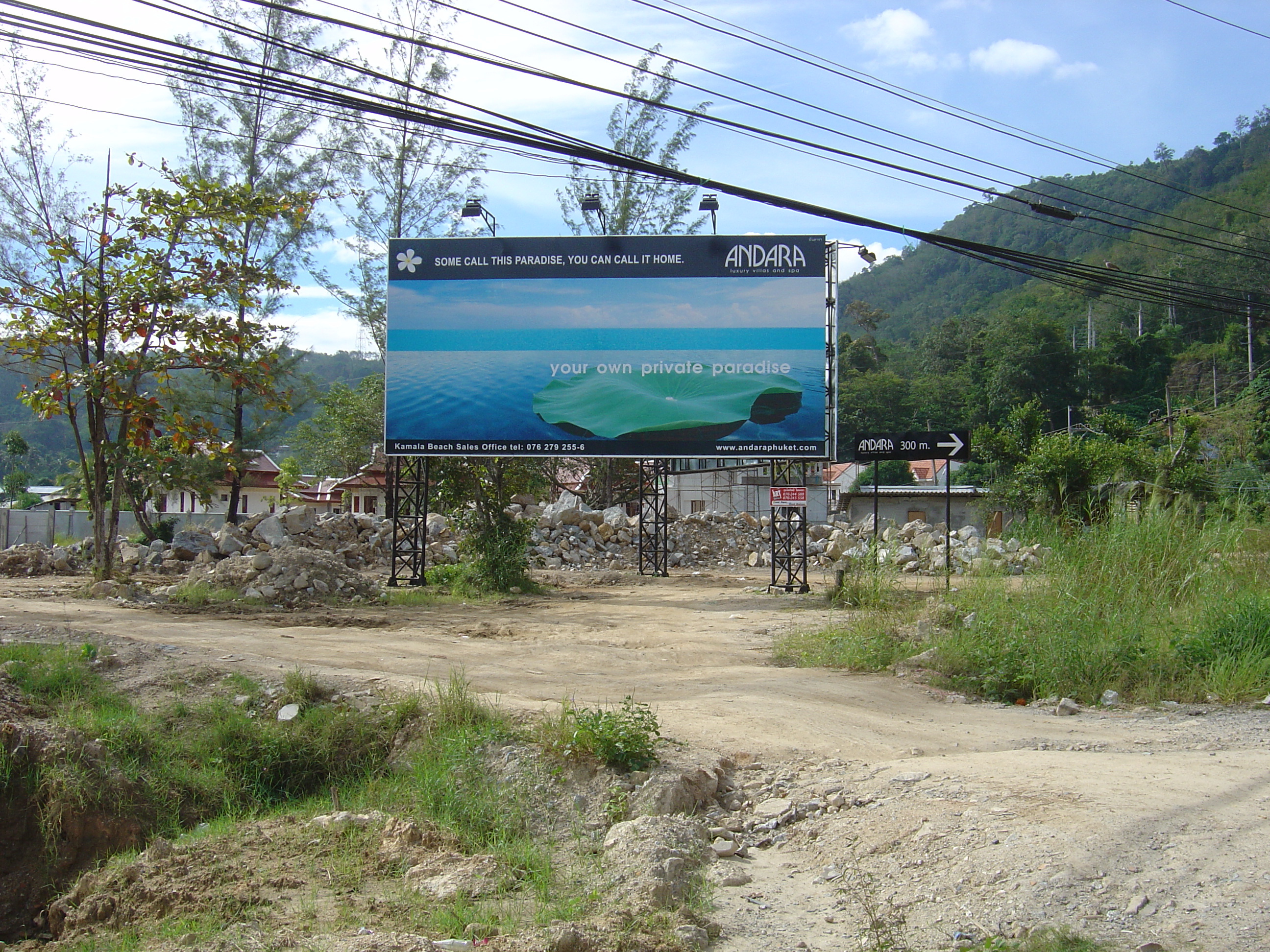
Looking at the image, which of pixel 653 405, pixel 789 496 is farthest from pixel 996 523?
pixel 653 405

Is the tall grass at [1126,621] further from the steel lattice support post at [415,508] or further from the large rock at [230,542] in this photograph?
the large rock at [230,542]

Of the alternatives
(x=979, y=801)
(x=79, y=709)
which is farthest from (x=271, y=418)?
(x=979, y=801)

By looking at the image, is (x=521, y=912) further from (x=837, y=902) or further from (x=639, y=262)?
(x=639, y=262)

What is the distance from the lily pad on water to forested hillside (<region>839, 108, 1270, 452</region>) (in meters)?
30.0

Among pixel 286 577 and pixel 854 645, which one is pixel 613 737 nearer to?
pixel 854 645

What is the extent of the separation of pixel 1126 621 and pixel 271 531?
20.5 m

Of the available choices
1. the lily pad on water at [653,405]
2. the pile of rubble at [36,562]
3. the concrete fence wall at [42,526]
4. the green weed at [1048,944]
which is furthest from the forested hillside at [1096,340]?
the concrete fence wall at [42,526]

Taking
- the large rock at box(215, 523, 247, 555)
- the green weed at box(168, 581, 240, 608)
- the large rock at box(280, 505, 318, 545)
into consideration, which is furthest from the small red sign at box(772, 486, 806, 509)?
the large rock at box(280, 505, 318, 545)

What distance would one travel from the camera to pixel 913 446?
57.3 ft

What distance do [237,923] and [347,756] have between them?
2.40 m

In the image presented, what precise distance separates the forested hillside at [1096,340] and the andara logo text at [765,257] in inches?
1127

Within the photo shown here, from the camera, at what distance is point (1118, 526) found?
9664mm

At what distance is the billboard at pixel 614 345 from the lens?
57.7 feet

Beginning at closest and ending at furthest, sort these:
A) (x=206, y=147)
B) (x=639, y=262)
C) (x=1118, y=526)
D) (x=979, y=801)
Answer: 1. (x=979, y=801)
2. (x=1118, y=526)
3. (x=639, y=262)
4. (x=206, y=147)
